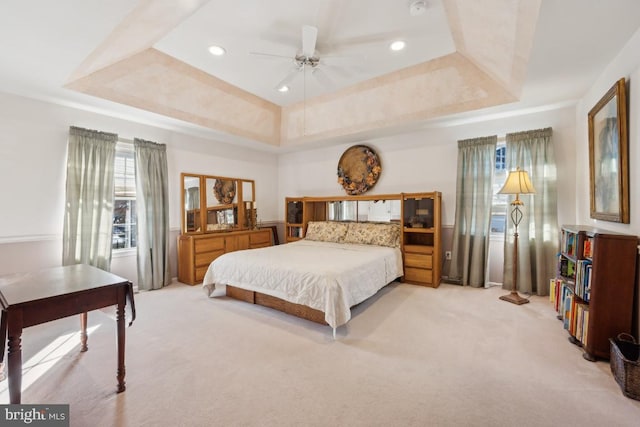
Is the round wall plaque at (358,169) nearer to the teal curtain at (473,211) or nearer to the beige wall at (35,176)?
the teal curtain at (473,211)

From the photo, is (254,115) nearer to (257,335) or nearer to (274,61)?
(274,61)

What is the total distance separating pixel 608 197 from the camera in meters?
2.53

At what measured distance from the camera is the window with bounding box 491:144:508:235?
13.4ft

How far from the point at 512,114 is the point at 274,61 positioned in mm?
3395

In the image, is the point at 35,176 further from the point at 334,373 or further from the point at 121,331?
the point at 334,373

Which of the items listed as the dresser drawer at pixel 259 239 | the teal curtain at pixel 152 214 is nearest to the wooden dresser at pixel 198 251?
the teal curtain at pixel 152 214

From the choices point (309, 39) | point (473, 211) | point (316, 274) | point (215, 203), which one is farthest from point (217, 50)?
point (473, 211)

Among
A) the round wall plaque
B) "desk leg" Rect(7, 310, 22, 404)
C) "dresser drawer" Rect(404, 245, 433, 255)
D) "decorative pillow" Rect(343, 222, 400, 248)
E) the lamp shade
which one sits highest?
the round wall plaque

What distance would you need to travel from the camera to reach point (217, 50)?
3.17 meters

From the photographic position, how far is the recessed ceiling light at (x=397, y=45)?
3027mm

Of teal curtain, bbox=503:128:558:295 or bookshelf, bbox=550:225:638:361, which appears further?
teal curtain, bbox=503:128:558:295

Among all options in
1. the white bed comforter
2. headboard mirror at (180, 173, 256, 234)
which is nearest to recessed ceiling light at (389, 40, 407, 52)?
the white bed comforter

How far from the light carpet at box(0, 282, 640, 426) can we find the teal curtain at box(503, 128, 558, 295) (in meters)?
0.71

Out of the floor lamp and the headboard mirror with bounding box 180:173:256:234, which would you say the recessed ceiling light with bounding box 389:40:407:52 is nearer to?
the floor lamp
